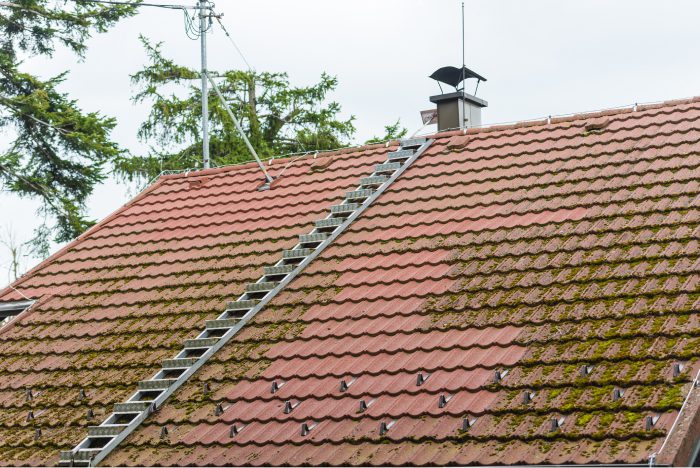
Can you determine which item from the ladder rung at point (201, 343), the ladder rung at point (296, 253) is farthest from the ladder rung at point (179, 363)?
the ladder rung at point (296, 253)

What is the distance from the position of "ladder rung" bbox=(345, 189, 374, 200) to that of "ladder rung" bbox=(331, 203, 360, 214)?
0.47 ft

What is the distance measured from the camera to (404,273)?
10.2 m

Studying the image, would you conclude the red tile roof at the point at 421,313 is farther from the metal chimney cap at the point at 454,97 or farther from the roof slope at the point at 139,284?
the metal chimney cap at the point at 454,97

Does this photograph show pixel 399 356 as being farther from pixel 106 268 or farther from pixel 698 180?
pixel 106 268

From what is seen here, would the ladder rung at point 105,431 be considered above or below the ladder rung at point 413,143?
below

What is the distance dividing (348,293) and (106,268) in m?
3.70

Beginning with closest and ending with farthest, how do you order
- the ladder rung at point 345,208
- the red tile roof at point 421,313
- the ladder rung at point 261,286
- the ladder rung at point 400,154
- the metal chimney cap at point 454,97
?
1. the red tile roof at point 421,313
2. the ladder rung at point 261,286
3. the ladder rung at point 345,208
4. the ladder rung at point 400,154
5. the metal chimney cap at point 454,97

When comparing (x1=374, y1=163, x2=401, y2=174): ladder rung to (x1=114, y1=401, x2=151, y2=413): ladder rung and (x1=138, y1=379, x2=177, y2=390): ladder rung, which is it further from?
(x1=114, y1=401, x2=151, y2=413): ladder rung

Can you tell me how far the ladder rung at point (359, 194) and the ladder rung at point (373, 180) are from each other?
161 millimetres

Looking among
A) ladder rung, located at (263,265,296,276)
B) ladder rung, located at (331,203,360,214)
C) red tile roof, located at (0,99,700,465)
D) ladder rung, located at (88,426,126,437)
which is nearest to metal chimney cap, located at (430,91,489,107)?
red tile roof, located at (0,99,700,465)

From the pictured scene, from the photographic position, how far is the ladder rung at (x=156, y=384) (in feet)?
31.3

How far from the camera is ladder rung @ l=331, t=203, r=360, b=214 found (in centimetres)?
1183

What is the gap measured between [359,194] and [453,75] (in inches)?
130

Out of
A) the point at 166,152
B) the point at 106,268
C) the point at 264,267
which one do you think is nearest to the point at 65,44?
the point at 166,152
